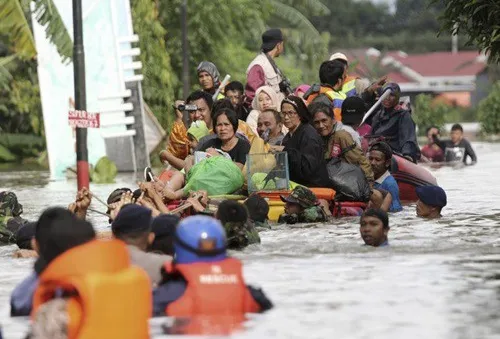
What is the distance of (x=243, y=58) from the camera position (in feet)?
168

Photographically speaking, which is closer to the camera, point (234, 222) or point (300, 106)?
point (234, 222)

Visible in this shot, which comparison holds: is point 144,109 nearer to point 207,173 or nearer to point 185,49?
point 185,49

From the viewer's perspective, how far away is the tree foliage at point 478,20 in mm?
18230

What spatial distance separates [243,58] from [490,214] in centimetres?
3264

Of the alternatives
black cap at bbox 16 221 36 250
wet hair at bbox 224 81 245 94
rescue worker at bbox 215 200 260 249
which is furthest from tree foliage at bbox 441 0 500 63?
black cap at bbox 16 221 36 250

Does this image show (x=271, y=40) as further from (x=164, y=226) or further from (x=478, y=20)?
(x=164, y=226)

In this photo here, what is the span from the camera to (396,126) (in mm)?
22188

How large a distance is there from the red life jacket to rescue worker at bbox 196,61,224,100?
12.3 metres

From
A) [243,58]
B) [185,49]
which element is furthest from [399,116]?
[243,58]

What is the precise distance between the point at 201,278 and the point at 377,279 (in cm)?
271

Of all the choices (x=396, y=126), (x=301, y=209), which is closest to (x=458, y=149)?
(x=396, y=126)

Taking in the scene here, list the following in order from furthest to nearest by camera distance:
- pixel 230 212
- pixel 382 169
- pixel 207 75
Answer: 1. pixel 207 75
2. pixel 382 169
3. pixel 230 212

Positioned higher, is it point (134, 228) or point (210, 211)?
point (134, 228)

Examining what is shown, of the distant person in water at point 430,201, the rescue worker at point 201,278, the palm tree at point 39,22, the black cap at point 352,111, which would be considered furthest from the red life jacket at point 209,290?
the palm tree at point 39,22
